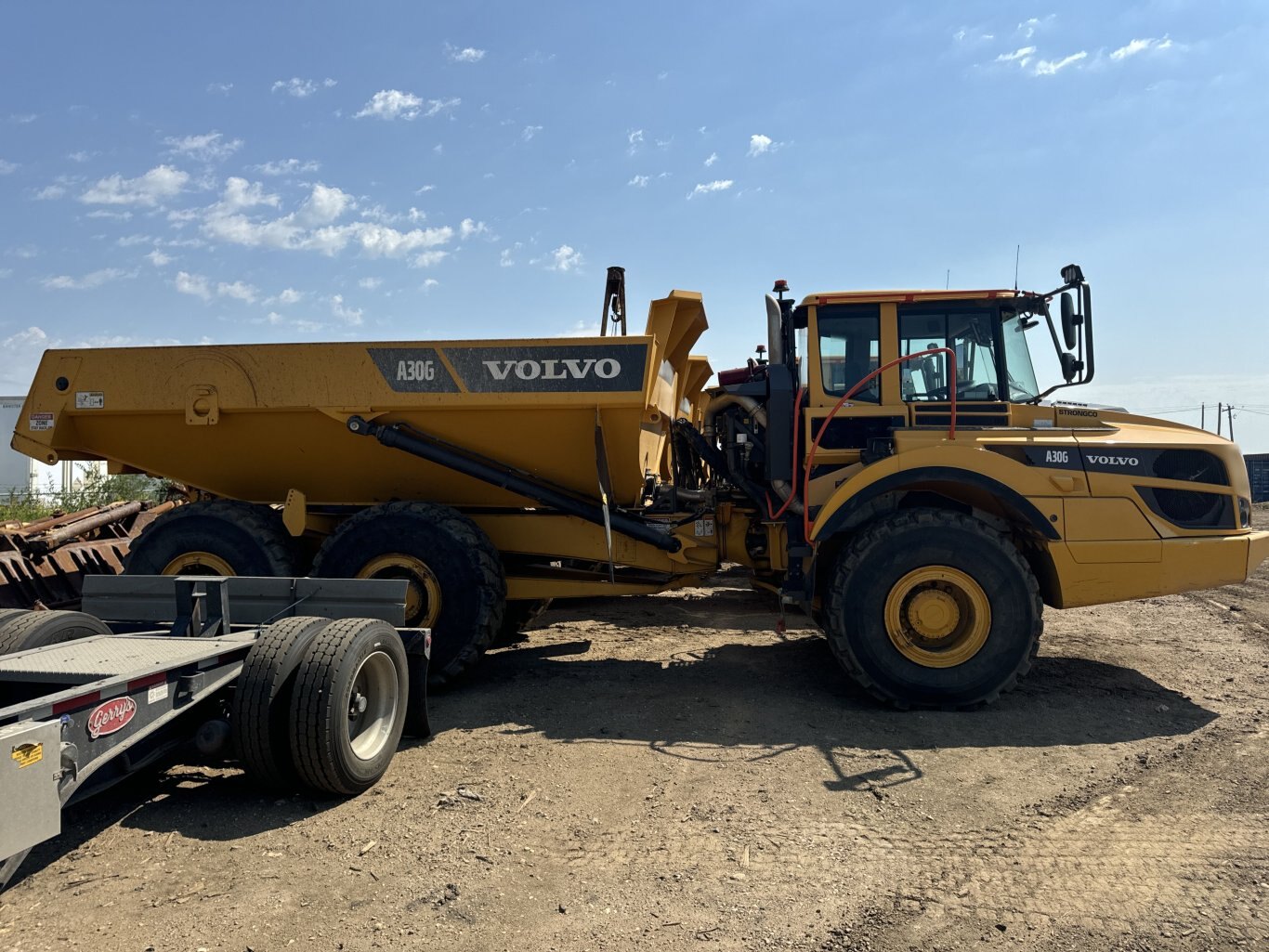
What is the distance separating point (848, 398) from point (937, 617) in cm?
155

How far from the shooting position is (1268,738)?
483 cm

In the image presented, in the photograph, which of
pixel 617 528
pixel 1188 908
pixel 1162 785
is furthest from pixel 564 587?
pixel 1188 908

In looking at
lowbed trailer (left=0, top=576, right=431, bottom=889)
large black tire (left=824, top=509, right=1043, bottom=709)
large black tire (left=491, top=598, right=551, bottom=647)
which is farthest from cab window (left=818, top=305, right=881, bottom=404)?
lowbed trailer (left=0, top=576, right=431, bottom=889)

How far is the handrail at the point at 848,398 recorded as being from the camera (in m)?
5.53

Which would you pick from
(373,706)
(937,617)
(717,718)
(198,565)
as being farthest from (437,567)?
(937,617)

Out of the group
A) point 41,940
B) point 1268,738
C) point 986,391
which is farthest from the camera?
point 986,391

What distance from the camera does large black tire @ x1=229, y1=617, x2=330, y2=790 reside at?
383 centimetres

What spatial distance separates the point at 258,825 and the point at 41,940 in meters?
0.94

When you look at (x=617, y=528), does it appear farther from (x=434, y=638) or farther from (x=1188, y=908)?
(x=1188, y=908)

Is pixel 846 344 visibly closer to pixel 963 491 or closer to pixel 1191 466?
pixel 963 491

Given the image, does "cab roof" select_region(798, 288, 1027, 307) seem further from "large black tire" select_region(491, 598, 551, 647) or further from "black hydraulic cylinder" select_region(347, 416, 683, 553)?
"large black tire" select_region(491, 598, 551, 647)

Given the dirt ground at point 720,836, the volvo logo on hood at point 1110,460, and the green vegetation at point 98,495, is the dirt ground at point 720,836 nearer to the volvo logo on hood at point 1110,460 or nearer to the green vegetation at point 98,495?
the volvo logo on hood at point 1110,460

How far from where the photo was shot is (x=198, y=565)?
6.43 m

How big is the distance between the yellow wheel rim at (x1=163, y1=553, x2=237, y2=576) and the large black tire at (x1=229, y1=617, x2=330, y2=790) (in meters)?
2.67
